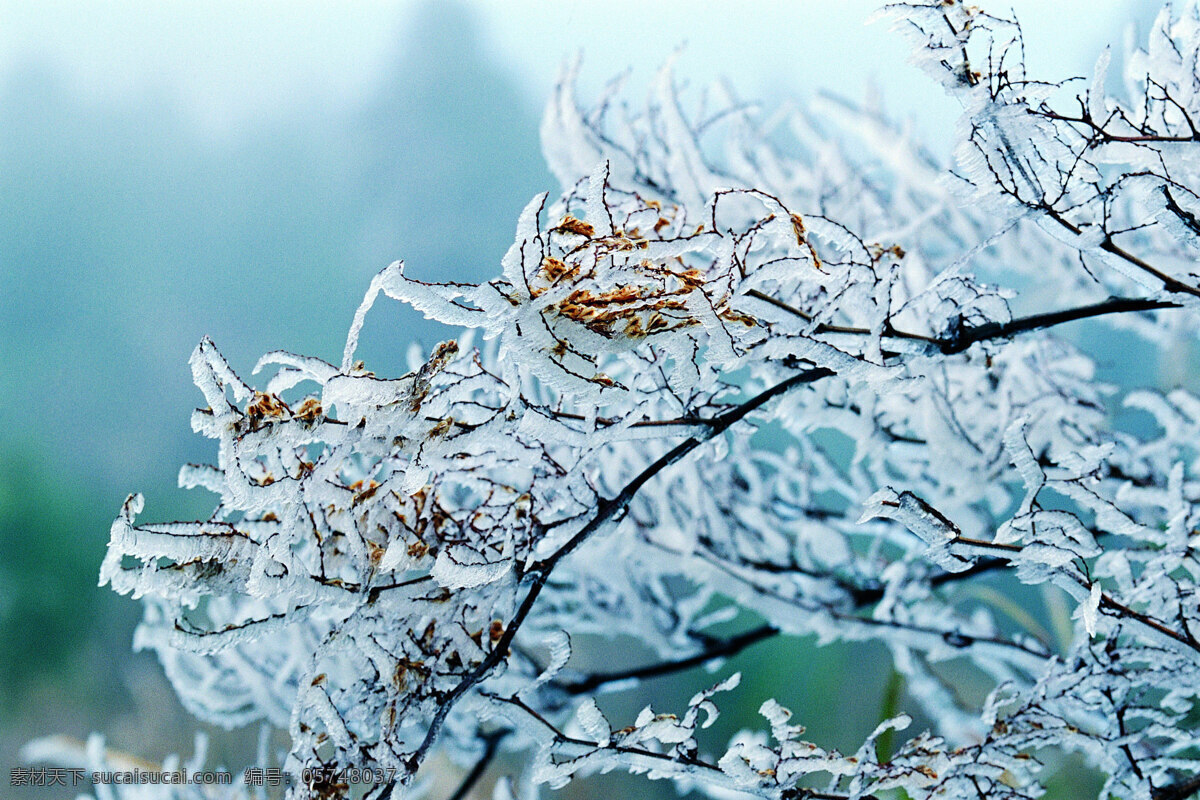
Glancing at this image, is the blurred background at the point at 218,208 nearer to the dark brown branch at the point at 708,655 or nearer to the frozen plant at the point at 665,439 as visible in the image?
the dark brown branch at the point at 708,655

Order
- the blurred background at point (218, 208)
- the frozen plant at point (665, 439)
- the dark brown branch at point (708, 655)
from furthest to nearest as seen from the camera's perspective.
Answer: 1. the blurred background at point (218, 208)
2. the dark brown branch at point (708, 655)
3. the frozen plant at point (665, 439)

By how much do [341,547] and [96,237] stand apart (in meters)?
1.68

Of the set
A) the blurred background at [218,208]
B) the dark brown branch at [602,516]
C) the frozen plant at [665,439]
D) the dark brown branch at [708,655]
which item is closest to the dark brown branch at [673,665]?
the dark brown branch at [708,655]

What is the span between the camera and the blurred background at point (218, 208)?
56.8 inches

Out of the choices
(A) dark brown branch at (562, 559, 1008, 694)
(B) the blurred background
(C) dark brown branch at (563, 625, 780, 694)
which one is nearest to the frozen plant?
(A) dark brown branch at (562, 559, 1008, 694)

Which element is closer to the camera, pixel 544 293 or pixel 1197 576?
pixel 544 293

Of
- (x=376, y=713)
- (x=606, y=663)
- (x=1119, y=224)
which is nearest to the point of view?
(x=376, y=713)

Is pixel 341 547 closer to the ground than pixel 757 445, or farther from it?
closer to the ground

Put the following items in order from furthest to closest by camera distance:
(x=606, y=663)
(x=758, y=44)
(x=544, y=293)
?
(x=758, y=44) → (x=606, y=663) → (x=544, y=293)

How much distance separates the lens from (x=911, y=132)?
2.82 feet

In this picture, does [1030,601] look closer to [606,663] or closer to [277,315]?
[606,663]

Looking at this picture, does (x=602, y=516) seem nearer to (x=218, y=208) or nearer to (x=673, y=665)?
(x=673, y=665)

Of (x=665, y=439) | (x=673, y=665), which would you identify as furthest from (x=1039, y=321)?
(x=673, y=665)

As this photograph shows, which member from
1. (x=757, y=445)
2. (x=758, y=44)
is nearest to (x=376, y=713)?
(x=757, y=445)
